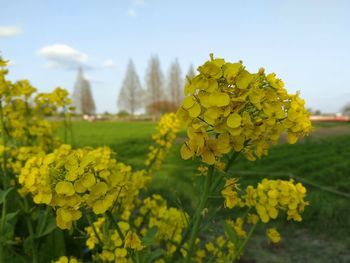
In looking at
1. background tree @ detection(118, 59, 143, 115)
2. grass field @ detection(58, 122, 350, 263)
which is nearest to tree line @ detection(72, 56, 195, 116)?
background tree @ detection(118, 59, 143, 115)

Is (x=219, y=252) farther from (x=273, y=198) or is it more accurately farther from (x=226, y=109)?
(x=226, y=109)

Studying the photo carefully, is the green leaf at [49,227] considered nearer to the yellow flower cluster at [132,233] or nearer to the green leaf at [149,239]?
the yellow flower cluster at [132,233]

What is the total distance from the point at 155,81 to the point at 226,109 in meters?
45.7

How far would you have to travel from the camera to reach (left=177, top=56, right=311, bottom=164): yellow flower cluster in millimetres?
1082

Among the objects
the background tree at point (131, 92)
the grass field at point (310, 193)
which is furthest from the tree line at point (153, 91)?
the grass field at point (310, 193)

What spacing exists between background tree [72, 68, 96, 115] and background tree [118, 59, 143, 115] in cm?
596

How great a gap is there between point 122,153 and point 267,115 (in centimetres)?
758

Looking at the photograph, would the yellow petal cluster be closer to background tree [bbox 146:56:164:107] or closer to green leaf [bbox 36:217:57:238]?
green leaf [bbox 36:217:57:238]

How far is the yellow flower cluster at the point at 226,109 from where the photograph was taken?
3.55 ft

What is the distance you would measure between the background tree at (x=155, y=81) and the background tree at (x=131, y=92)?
8.32ft

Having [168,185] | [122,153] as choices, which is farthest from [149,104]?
[168,185]

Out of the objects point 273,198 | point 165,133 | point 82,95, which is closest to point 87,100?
point 82,95

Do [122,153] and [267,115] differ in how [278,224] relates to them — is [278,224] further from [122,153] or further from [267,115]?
[122,153]

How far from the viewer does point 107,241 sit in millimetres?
1811
